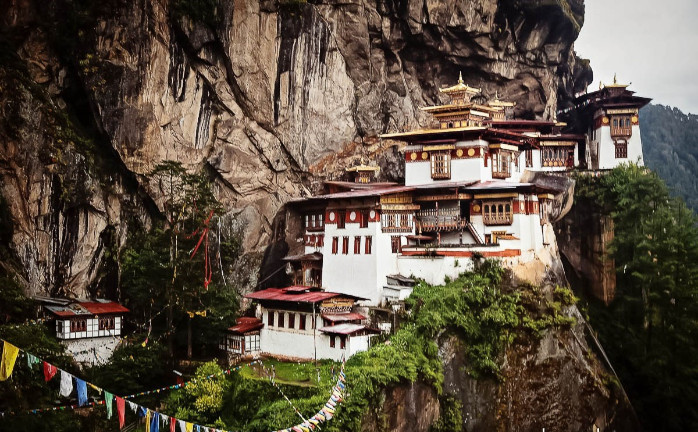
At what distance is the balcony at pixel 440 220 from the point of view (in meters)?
38.0

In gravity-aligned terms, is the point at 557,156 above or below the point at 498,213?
above

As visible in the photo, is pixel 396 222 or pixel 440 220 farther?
pixel 440 220

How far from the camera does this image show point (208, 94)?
→ 42125mm

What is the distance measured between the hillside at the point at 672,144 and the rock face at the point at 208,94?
1679 inches

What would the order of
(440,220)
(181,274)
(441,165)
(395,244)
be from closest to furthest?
(181,274), (395,244), (440,220), (441,165)

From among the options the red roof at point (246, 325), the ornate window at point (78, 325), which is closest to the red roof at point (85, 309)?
the ornate window at point (78, 325)

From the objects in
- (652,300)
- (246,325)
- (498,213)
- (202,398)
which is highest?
(498,213)

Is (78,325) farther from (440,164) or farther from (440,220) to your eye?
(440,164)

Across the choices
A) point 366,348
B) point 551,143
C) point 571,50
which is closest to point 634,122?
point 551,143

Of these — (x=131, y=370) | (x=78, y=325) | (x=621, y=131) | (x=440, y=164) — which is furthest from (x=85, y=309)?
(x=621, y=131)

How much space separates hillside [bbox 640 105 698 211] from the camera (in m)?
86.8

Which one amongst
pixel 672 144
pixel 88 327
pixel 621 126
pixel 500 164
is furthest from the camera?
pixel 672 144

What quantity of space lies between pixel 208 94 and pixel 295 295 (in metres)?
14.3

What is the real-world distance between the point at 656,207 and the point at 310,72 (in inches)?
871
